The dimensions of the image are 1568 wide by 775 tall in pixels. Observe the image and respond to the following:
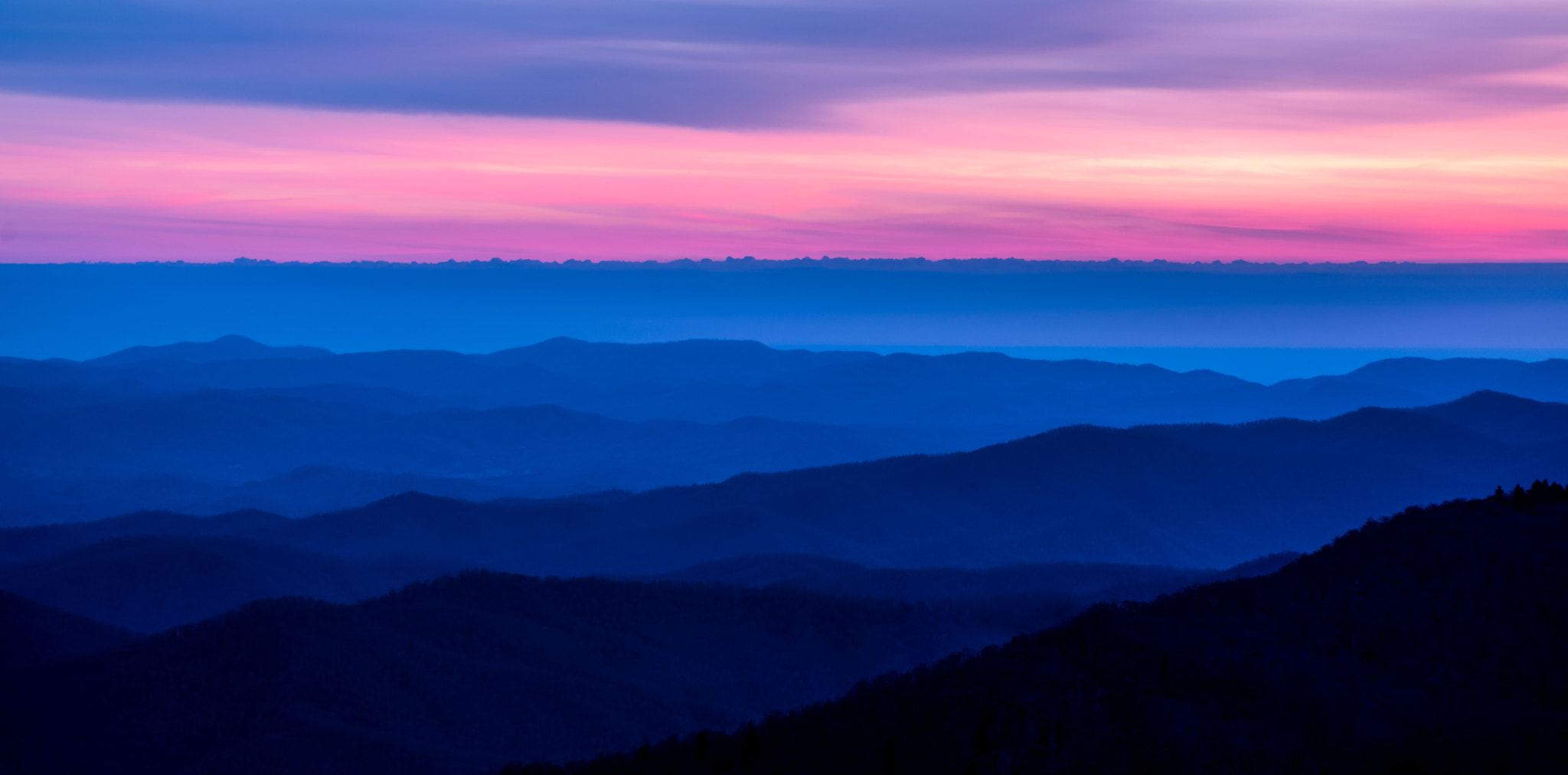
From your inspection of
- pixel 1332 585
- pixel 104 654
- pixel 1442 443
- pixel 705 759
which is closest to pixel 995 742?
pixel 705 759

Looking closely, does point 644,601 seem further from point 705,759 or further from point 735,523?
point 735,523

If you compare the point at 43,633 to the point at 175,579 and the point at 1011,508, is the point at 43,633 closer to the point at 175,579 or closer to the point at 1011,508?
the point at 175,579

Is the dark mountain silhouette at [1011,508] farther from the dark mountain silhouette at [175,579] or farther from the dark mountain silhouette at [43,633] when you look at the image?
the dark mountain silhouette at [43,633]

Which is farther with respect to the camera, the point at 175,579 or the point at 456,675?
the point at 175,579

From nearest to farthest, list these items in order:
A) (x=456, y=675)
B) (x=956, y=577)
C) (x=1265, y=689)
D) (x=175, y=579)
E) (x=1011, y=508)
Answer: (x=1265, y=689) → (x=456, y=675) → (x=956, y=577) → (x=175, y=579) → (x=1011, y=508)

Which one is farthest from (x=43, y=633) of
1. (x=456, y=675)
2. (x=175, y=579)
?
(x=175, y=579)

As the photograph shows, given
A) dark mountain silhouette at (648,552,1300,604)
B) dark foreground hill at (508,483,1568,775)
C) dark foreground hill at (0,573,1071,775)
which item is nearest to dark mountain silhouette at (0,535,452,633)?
dark mountain silhouette at (648,552,1300,604)
